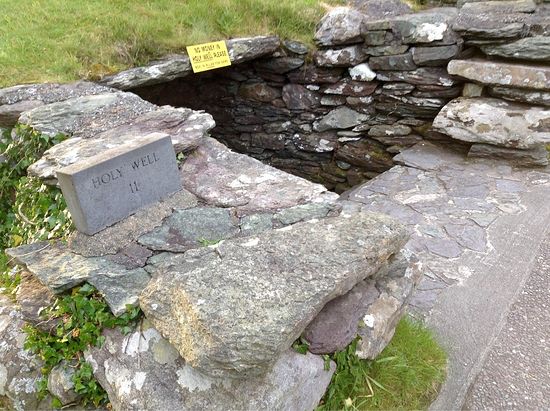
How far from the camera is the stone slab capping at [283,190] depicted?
1.77m

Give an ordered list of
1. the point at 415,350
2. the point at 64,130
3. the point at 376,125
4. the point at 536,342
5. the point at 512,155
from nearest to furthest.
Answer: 1. the point at 415,350
2. the point at 536,342
3. the point at 64,130
4. the point at 512,155
5. the point at 376,125

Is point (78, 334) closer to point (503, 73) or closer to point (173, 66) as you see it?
point (173, 66)

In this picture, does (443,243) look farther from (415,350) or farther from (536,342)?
(415,350)

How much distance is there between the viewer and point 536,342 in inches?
101

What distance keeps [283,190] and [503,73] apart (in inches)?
119

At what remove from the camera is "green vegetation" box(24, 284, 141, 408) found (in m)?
1.92

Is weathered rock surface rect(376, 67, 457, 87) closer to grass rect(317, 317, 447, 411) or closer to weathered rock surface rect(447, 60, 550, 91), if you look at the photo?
weathered rock surface rect(447, 60, 550, 91)

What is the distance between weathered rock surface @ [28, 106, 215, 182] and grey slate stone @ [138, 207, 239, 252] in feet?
2.28

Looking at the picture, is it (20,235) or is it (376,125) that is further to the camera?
(376,125)

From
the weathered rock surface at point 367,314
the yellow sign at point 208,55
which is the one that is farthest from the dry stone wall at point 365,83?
the weathered rock surface at point 367,314

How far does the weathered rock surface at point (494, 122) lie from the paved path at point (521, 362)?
2006 mm

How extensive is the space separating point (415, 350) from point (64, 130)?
2.87m

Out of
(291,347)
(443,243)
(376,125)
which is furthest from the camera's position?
(376,125)

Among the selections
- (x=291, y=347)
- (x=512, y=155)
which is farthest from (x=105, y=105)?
(x=512, y=155)
